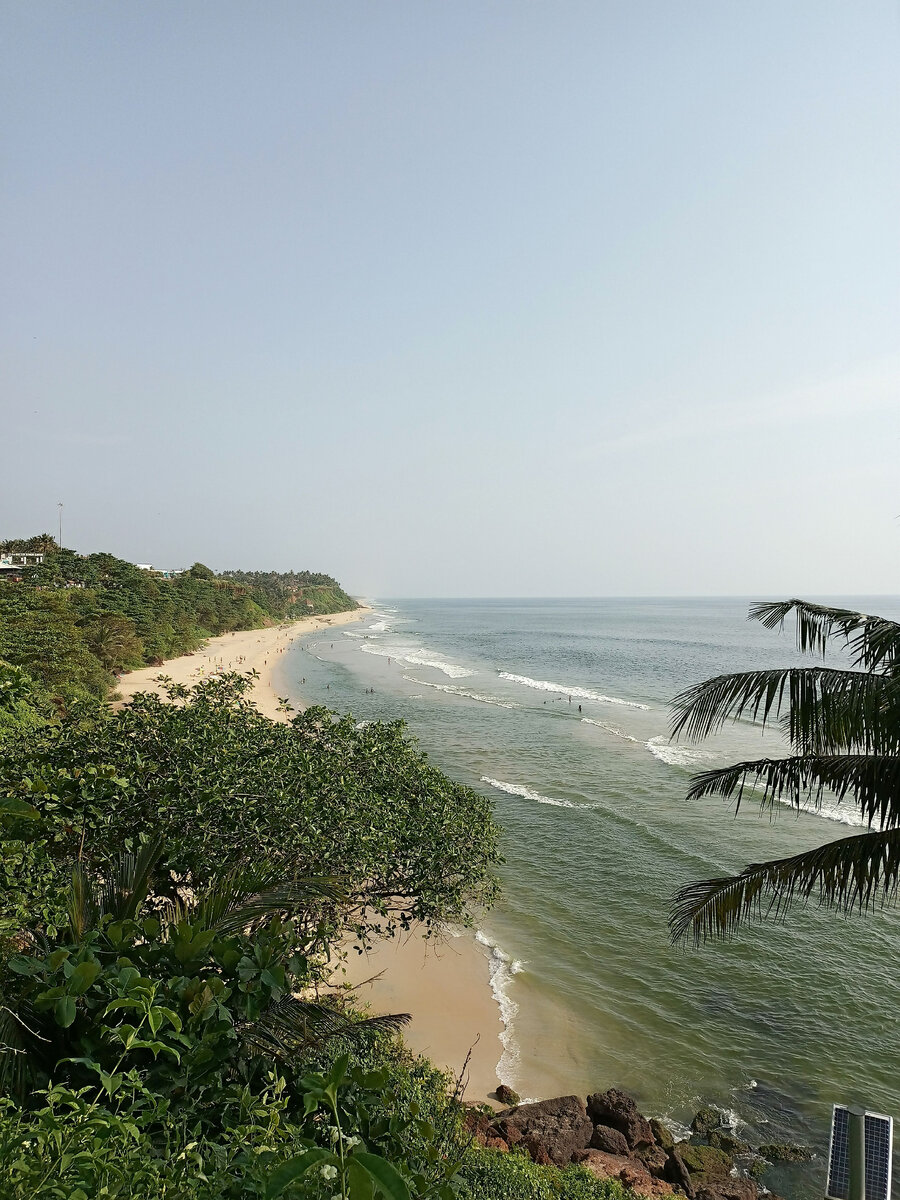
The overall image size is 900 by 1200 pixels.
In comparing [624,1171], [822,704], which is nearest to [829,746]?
[822,704]

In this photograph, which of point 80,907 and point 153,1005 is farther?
point 80,907

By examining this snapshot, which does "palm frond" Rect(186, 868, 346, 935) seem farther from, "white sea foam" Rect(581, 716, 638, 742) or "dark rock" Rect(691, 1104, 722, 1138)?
"white sea foam" Rect(581, 716, 638, 742)

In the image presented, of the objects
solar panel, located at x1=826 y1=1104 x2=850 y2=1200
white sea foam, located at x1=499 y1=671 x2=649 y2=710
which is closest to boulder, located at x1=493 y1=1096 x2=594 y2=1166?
solar panel, located at x1=826 y1=1104 x2=850 y2=1200

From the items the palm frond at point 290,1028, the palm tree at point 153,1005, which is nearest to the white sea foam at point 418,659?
the palm frond at point 290,1028

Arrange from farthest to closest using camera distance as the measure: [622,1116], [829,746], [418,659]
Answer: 1. [418,659]
2. [622,1116]
3. [829,746]

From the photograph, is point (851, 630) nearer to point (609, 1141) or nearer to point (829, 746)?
point (829, 746)

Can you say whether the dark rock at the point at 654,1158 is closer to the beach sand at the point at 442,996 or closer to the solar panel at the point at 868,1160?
the beach sand at the point at 442,996

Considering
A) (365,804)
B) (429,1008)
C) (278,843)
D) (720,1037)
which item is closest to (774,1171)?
(720,1037)
